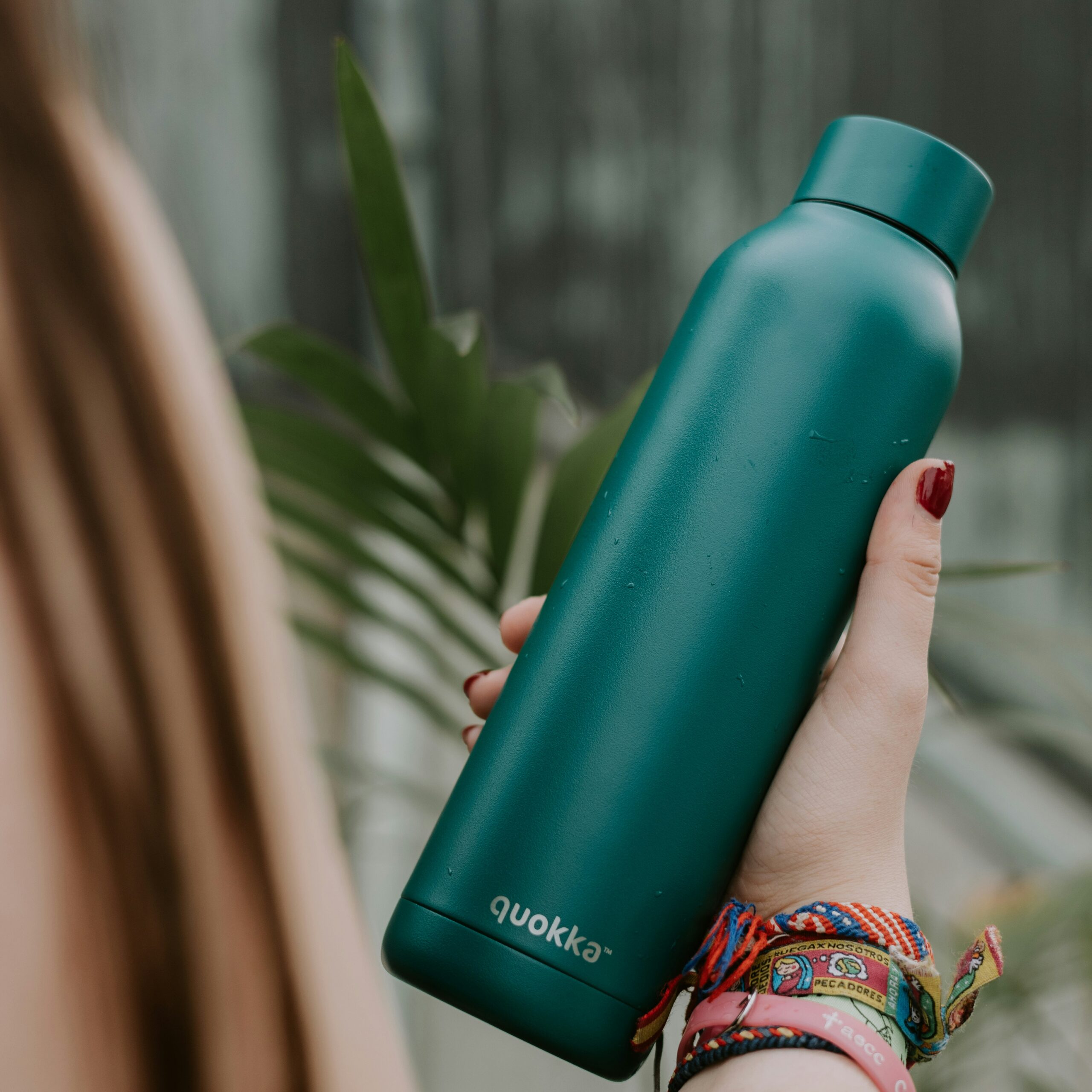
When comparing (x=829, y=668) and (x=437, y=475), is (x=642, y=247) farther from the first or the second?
(x=829, y=668)

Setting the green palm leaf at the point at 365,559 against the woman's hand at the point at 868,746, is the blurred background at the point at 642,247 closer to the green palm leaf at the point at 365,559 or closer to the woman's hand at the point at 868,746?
the green palm leaf at the point at 365,559

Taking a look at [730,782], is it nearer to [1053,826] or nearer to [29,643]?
[29,643]

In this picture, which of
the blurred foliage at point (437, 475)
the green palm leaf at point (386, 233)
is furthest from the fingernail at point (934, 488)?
the green palm leaf at point (386, 233)

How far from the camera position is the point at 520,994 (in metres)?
0.33

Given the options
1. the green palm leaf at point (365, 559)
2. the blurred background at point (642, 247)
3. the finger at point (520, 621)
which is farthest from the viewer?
the blurred background at point (642, 247)

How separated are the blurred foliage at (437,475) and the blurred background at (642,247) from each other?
2 cm

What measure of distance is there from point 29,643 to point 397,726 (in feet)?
1.73

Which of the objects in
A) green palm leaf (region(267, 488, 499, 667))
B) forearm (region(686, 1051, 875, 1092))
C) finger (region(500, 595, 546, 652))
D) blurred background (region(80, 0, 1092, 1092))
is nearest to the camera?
forearm (region(686, 1051, 875, 1092))

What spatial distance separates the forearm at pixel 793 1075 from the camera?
31cm

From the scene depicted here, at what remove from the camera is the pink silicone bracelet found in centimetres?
32

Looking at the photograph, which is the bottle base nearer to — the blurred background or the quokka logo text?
the quokka logo text

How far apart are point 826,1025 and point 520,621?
22 centimetres

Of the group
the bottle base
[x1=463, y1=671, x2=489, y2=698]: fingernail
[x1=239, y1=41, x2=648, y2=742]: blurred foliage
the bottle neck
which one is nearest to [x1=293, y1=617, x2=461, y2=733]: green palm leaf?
[x1=239, y1=41, x2=648, y2=742]: blurred foliage

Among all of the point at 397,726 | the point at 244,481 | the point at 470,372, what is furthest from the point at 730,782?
the point at 397,726
